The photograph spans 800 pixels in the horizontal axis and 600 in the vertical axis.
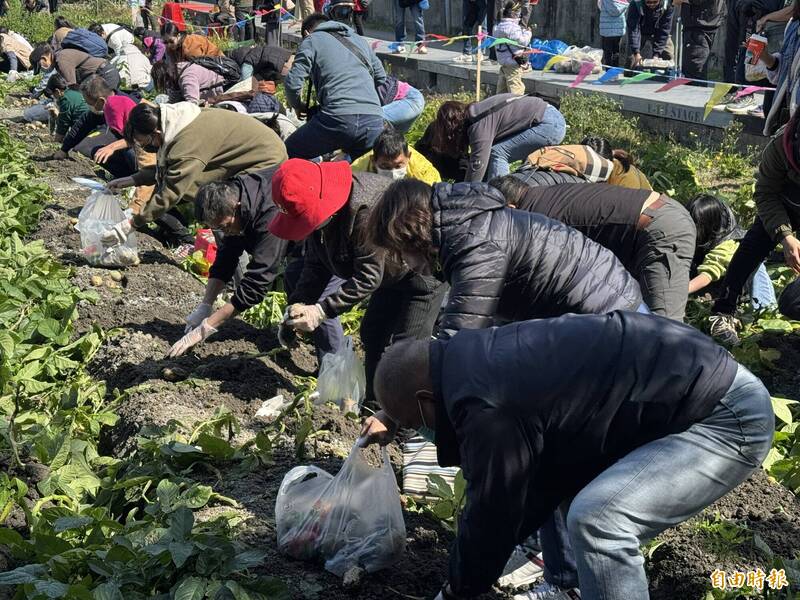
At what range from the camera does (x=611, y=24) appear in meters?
11.6

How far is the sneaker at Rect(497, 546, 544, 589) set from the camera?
3.32m

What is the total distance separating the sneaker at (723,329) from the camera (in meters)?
5.68

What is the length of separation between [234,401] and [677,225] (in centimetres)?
228

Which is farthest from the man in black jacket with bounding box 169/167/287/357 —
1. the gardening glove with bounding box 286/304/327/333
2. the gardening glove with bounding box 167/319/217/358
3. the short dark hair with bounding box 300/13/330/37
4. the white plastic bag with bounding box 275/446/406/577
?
the short dark hair with bounding box 300/13/330/37

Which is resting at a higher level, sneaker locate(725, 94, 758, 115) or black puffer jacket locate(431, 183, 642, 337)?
black puffer jacket locate(431, 183, 642, 337)

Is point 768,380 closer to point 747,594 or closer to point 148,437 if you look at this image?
point 747,594

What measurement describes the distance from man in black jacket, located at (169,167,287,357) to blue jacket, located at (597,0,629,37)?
734cm

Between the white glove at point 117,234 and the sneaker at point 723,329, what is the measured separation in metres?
3.62

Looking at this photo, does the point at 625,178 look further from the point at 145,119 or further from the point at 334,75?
the point at 145,119

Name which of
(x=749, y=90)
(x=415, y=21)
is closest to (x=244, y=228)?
(x=749, y=90)

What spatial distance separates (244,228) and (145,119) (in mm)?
1128

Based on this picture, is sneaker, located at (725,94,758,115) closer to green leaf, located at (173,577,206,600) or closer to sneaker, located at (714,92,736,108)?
sneaker, located at (714,92,736,108)

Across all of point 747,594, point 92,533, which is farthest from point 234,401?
point 747,594

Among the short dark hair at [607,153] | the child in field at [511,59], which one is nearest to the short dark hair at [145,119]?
the short dark hair at [607,153]
